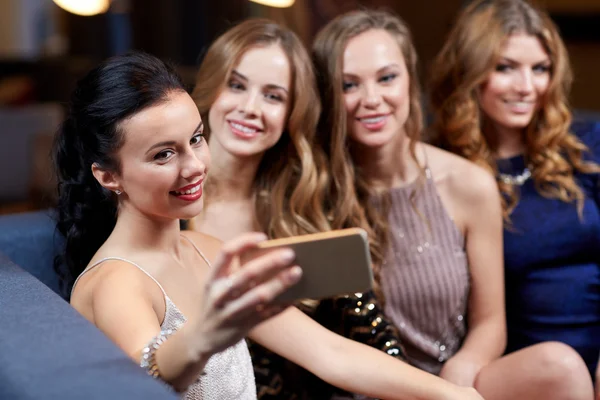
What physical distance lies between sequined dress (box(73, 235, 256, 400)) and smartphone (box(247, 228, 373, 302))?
0.42m

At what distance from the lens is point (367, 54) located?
7.07 ft

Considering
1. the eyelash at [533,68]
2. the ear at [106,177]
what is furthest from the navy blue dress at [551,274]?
the ear at [106,177]

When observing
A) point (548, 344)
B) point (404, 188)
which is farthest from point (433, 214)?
point (548, 344)

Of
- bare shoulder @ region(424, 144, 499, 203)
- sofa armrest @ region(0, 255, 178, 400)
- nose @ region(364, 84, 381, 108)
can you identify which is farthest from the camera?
bare shoulder @ region(424, 144, 499, 203)

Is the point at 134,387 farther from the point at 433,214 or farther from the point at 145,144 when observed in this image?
the point at 433,214

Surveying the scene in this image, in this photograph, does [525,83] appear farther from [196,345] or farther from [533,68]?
[196,345]

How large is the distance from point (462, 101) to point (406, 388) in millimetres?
1025

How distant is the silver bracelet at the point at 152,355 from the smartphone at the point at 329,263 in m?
0.25

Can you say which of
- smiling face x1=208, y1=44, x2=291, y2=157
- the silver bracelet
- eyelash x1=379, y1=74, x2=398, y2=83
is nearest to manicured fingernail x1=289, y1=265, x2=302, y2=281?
the silver bracelet

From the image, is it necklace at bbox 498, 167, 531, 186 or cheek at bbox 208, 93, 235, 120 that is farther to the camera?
necklace at bbox 498, 167, 531, 186

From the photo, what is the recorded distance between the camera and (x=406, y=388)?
68.1 inches

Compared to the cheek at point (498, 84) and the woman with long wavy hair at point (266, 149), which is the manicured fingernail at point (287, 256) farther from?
the cheek at point (498, 84)

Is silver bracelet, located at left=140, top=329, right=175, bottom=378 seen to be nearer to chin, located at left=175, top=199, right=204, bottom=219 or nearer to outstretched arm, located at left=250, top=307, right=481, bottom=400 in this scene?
chin, located at left=175, top=199, right=204, bottom=219

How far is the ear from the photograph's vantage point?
1.54 m
